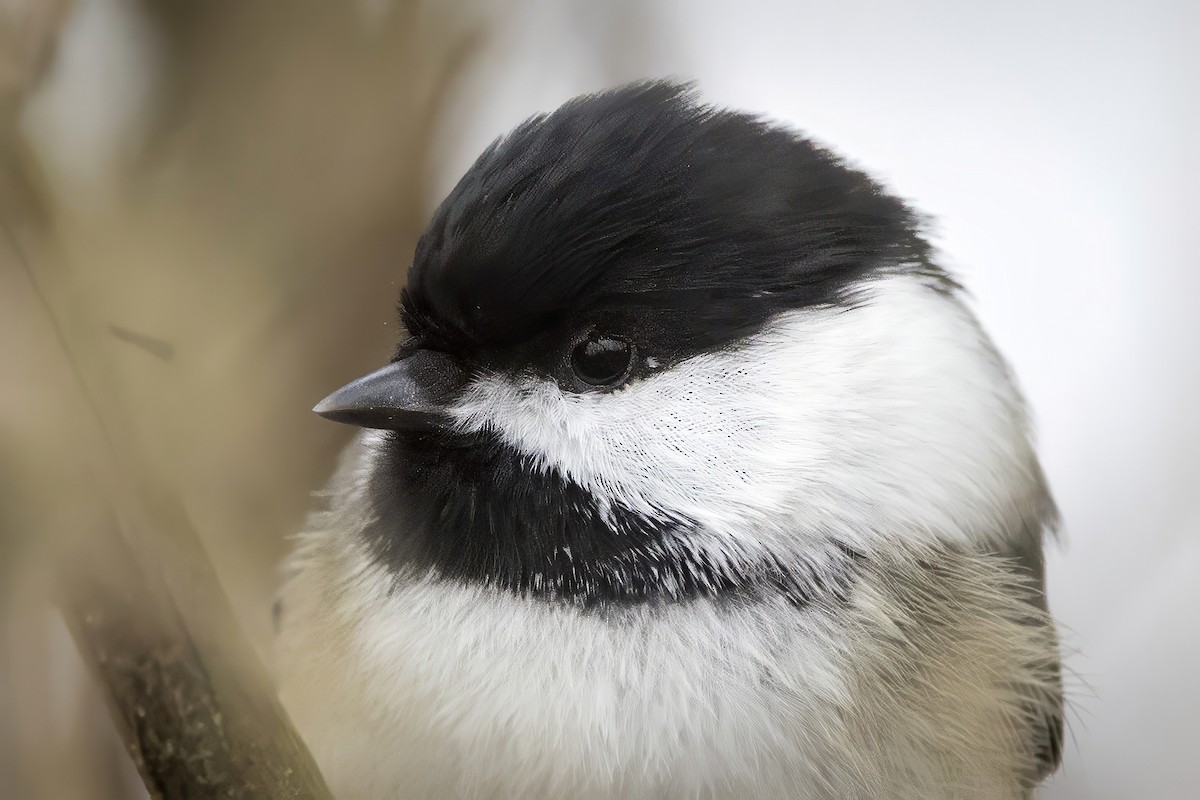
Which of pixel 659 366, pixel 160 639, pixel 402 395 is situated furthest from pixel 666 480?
pixel 160 639

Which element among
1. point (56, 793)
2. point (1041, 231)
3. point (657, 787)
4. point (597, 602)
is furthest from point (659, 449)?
point (56, 793)

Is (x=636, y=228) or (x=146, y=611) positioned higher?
(x=636, y=228)

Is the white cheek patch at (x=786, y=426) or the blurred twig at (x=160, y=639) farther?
the white cheek patch at (x=786, y=426)

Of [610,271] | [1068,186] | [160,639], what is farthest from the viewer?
[1068,186]

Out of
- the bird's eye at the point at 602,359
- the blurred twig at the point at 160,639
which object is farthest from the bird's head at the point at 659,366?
the blurred twig at the point at 160,639

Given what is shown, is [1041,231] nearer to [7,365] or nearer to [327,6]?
[327,6]

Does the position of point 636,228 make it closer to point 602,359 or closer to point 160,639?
point 602,359

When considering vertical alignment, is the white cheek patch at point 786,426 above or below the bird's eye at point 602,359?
below

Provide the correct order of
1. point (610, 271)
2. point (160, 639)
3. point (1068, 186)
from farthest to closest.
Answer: point (1068, 186), point (610, 271), point (160, 639)

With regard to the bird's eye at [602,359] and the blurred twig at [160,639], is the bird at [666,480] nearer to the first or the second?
the bird's eye at [602,359]

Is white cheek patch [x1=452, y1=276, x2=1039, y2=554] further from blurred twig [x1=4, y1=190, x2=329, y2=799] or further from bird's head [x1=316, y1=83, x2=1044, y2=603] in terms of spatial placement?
blurred twig [x1=4, y1=190, x2=329, y2=799]
